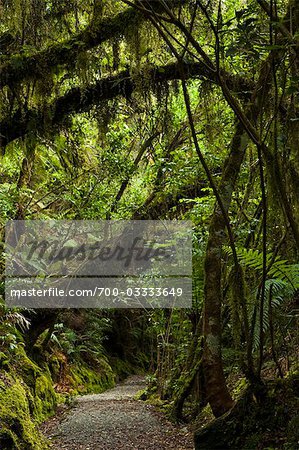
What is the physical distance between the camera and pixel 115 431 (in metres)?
6.41

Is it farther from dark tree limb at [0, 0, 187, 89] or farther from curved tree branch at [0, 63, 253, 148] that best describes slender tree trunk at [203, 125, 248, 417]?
dark tree limb at [0, 0, 187, 89]

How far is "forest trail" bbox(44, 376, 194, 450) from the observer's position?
5639 millimetres

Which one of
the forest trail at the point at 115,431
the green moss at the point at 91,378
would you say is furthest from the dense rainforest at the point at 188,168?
the green moss at the point at 91,378

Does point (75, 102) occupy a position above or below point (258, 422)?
above

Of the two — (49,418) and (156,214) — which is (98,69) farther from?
(49,418)

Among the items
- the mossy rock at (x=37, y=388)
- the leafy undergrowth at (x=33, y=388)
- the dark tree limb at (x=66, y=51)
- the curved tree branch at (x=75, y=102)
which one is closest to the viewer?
the leafy undergrowth at (x=33, y=388)

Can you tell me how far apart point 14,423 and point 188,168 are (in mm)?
4953

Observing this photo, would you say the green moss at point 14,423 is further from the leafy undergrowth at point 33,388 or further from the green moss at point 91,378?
the green moss at point 91,378

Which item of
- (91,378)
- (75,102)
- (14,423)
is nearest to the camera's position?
(14,423)

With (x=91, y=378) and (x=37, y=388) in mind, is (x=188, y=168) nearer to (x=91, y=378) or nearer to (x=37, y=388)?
(x=37, y=388)

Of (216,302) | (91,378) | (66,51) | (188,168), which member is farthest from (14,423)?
(91,378)

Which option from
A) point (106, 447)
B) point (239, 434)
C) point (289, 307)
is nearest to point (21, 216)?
point (106, 447)

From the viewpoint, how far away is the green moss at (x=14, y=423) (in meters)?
4.22

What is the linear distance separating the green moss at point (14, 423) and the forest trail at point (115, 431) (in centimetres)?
56
